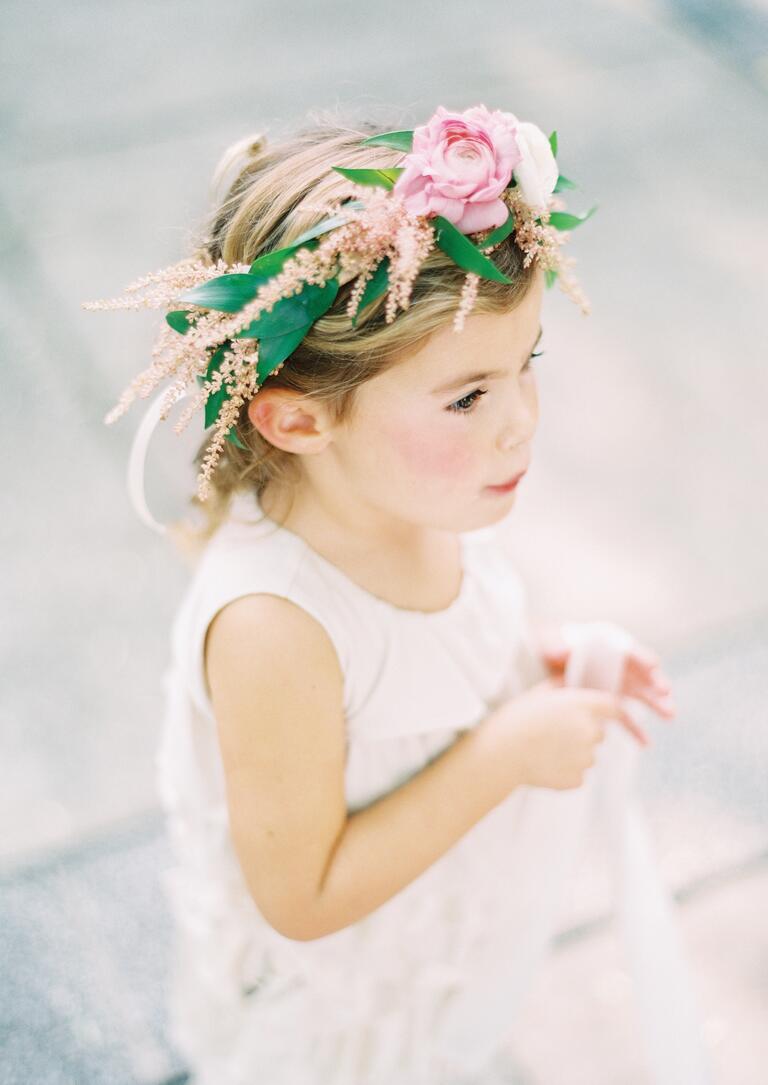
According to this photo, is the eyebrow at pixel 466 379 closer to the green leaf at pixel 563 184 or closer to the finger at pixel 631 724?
the green leaf at pixel 563 184

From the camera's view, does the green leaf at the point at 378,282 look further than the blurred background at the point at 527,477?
No

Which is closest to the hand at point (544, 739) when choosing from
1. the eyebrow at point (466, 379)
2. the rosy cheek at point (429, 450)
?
the rosy cheek at point (429, 450)

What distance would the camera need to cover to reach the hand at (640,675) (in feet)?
5.42

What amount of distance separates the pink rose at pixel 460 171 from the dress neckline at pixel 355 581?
430 mm

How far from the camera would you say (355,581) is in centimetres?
141

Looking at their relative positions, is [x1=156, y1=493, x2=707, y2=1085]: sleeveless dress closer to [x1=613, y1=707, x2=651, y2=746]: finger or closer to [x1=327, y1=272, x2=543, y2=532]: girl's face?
[x1=613, y1=707, x2=651, y2=746]: finger

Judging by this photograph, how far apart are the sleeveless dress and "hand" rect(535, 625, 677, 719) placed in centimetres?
3

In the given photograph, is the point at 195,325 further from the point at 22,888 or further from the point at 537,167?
the point at 22,888

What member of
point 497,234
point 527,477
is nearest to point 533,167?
point 497,234

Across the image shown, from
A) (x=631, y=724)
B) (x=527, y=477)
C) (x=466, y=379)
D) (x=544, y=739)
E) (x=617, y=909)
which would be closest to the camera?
(x=466, y=379)

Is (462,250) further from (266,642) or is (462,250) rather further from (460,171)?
(266,642)

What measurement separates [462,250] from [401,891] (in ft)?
2.78

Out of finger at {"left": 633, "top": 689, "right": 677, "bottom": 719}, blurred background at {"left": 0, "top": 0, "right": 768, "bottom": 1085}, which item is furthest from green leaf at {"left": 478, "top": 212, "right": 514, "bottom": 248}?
finger at {"left": 633, "top": 689, "right": 677, "bottom": 719}

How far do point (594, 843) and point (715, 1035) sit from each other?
0.41 metres
